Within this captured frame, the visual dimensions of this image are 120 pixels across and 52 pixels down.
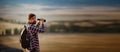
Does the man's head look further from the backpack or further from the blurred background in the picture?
the backpack

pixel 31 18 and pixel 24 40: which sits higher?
pixel 31 18

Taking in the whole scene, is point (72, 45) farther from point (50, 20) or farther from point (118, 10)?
point (118, 10)

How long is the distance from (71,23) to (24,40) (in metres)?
0.67

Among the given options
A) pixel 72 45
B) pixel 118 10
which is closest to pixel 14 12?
pixel 72 45

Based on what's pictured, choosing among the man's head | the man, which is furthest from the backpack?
the man's head

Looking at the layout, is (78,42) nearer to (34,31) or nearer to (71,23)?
(71,23)

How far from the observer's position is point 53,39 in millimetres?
3943

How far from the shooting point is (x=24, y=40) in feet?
12.7

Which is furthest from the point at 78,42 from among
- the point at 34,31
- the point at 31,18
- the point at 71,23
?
the point at 31,18

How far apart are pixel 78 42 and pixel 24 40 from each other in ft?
2.37

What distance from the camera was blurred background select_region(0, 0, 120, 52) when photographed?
12.5ft

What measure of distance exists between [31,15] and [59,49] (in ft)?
1.97

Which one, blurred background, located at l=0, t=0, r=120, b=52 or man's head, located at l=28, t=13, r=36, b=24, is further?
man's head, located at l=28, t=13, r=36, b=24

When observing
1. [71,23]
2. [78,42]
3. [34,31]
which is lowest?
[78,42]
